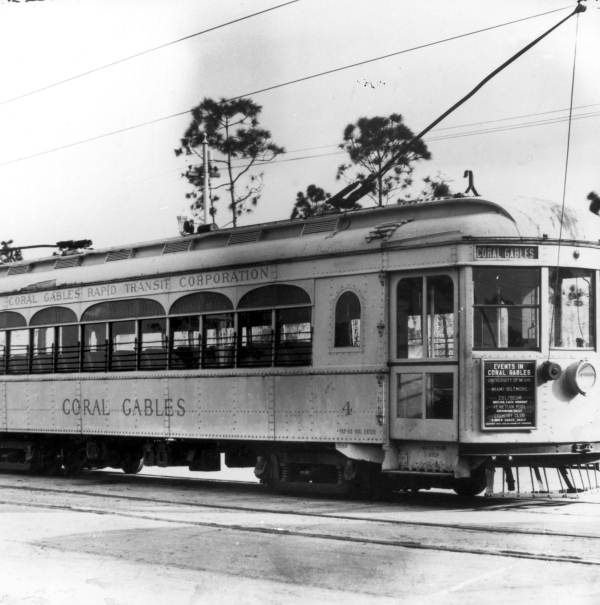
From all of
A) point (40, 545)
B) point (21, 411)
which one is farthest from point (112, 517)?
point (21, 411)

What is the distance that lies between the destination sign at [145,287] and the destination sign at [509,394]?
114 inches

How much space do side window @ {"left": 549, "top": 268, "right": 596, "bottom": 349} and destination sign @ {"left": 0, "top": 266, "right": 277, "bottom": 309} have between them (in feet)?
10.5

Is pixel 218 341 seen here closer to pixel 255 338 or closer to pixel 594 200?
pixel 255 338

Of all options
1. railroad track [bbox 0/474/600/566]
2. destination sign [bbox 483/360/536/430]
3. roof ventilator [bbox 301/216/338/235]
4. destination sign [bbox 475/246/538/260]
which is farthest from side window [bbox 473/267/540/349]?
railroad track [bbox 0/474/600/566]

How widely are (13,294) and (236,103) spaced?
36.1 ft

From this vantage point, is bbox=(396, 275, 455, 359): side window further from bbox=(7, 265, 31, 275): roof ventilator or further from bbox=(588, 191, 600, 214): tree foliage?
bbox=(7, 265, 31, 275): roof ventilator

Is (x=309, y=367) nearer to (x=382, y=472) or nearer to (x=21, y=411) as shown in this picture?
(x=382, y=472)

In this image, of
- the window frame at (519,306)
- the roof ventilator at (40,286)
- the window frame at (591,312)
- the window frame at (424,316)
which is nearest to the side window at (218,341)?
the window frame at (424,316)

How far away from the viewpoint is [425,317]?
10.9 meters

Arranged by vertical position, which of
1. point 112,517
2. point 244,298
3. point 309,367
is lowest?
point 112,517

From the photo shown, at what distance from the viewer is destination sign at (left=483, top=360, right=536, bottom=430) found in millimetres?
10539

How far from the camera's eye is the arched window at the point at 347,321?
11.4m

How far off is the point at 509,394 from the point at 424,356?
3.07 feet

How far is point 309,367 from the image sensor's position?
11.7m
